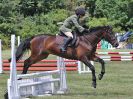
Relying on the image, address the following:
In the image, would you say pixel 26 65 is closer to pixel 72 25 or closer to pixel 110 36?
pixel 72 25

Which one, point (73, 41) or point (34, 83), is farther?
point (73, 41)

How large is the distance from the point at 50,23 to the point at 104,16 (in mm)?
8795

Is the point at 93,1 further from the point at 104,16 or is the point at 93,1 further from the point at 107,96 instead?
the point at 107,96

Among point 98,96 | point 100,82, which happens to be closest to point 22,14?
point 100,82

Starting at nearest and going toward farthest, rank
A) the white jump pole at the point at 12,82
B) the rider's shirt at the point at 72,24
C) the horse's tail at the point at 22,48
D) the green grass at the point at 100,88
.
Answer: the white jump pole at the point at 12,82 < the green grass at the point at 100,88 < the rider's shirt at the point at 72,24 < the horse's tail at the point at 22,48

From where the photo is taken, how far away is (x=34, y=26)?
5594 cm

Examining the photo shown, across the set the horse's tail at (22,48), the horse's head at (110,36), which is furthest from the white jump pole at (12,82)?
the horse's head at (110,36)

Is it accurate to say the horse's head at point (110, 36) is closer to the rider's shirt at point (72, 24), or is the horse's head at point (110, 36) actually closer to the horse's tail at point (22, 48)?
the rider's shirt at point (72, 24)

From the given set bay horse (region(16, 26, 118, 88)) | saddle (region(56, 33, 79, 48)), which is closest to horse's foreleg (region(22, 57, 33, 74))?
bay horse (region(16, 26, 118, 88))

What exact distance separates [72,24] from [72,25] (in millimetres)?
27

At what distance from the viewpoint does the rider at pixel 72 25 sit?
1327cm

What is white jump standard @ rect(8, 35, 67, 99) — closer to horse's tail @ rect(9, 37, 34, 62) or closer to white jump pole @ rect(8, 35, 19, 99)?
white jump pole @ rect(8, 35, 19, 99)

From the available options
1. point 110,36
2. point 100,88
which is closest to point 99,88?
point 100,88

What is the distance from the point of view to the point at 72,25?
13469 millimetres
